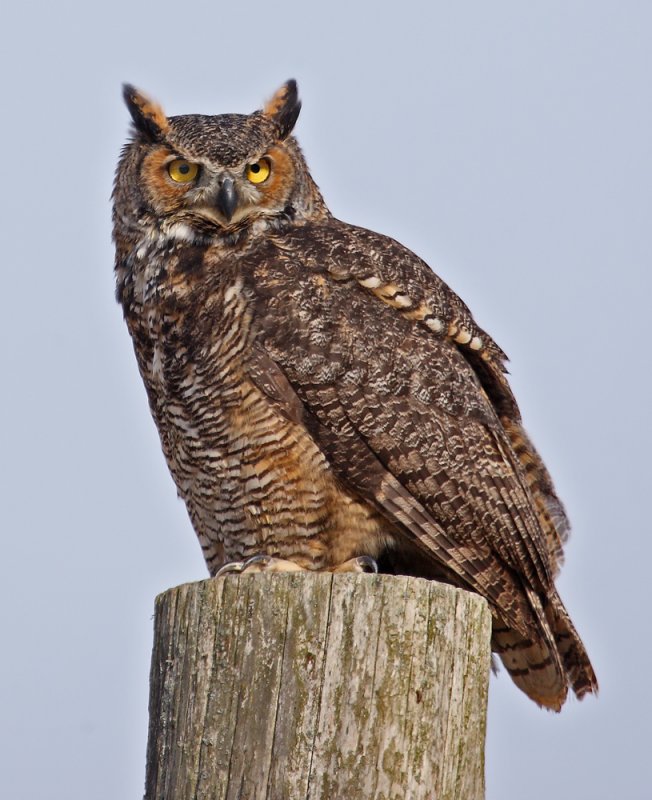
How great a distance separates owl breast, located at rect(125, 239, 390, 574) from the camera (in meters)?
3.94

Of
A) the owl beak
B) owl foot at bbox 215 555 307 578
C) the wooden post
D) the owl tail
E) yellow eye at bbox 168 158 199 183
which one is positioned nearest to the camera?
the wooden post

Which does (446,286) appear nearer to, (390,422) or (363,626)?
(390,422)

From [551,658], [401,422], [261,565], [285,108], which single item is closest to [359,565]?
[261,565]

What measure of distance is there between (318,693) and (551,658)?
1842mm

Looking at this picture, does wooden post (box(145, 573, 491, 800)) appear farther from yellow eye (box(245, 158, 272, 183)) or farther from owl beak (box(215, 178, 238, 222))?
yellow eye (box(245, 158, 272, 183))

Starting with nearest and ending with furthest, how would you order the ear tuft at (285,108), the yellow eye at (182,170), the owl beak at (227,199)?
the owl beak at (227,199)
the yellow eye at (182,170)
the ear tuft at (285,108)

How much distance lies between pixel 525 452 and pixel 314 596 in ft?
7.16

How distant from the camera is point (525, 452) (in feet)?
15.1

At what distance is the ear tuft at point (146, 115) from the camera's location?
189 inches

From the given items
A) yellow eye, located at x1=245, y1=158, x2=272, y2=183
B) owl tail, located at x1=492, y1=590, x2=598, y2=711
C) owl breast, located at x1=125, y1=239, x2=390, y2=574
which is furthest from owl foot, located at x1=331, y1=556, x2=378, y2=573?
yellow eye, located at x1=245, y1=158, x2=272, y2=183

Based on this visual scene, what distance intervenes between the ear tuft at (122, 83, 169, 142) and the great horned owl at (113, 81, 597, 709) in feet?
0.78

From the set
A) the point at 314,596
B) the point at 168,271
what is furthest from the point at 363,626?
the point at 168,271

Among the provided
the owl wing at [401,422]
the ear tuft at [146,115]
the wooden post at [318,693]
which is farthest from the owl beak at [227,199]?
the wooden post at [318,693]

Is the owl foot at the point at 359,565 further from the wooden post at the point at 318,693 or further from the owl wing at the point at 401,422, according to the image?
the wooden post at the point at 318,693
